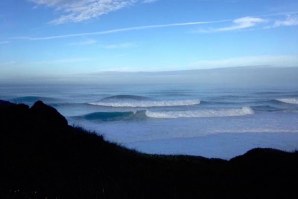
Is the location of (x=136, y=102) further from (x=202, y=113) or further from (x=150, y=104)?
(x=202, y=113)

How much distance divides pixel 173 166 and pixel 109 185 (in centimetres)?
274

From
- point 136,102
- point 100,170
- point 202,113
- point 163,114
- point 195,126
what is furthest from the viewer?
point 136,102

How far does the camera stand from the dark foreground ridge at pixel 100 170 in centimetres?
669

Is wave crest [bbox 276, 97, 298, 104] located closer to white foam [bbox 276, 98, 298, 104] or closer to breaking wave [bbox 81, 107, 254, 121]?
white foam [bbox 276, 98, 298, 104]

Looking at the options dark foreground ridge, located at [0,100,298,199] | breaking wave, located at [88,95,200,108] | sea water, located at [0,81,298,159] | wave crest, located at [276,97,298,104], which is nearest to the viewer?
dark foreground ridge, located at [0,100,298,199]

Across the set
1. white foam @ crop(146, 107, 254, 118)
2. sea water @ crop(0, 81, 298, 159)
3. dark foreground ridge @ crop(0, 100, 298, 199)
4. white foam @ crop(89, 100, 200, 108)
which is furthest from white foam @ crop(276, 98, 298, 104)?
dark foreground ridge @ crop(0, 100, 298, 199)

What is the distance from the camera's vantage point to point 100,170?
324 inches

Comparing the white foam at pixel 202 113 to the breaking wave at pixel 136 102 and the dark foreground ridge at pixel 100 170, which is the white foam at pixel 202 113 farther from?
the dark foreground ridge at pixel 100 170

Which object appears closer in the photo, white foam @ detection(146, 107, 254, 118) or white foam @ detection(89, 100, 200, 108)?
white foam @ detection(146, 107, 254, 118)

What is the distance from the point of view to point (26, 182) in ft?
23.8

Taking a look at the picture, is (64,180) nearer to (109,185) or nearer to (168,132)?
(109,185)

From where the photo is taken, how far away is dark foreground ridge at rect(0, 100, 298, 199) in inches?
264

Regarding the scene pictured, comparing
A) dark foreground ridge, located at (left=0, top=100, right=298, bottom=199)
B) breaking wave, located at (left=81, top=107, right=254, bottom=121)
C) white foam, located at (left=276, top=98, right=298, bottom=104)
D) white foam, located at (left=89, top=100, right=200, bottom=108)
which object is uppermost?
dark foreground ridge, located at (left=0, top=100, right=298, bottom=199)

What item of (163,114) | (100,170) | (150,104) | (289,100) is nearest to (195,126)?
(163,114)
